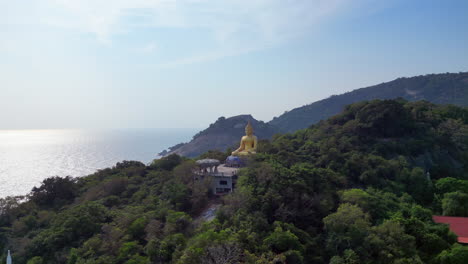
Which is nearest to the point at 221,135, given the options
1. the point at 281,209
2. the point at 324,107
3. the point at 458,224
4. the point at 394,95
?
the point at 324,107

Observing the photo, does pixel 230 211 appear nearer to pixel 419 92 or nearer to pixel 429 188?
pixel 429 188

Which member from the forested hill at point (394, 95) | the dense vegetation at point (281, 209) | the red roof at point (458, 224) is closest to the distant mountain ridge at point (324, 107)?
the forested hill at point (394, 95)

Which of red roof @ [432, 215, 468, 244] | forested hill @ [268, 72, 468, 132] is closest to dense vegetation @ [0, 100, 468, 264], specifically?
red roof @ [432, 215, 468, 244]

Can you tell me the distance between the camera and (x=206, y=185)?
25156 mm

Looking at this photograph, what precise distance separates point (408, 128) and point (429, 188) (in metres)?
10.1

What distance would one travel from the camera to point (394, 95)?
126000mm

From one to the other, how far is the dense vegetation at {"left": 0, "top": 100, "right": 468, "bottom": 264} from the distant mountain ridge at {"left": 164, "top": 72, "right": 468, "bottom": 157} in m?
67.2

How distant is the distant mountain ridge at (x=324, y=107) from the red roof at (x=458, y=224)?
253 ft

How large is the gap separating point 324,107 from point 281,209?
4946 inches

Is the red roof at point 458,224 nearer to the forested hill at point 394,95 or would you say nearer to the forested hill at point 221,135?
the forested hill at point 221,135

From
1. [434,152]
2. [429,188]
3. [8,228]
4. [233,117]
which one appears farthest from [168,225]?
[233,117]

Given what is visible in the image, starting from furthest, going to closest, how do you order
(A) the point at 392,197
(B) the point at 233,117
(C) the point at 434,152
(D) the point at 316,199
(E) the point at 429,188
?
1. (B) the point at 233,117
2. (C) the point at 434,152
3. (E) the point at 429,188
4. (A) the point at 392,197
5. (D) the point at 316,199

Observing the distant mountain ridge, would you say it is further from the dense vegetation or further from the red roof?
the red roof

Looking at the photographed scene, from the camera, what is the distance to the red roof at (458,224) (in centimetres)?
2182
